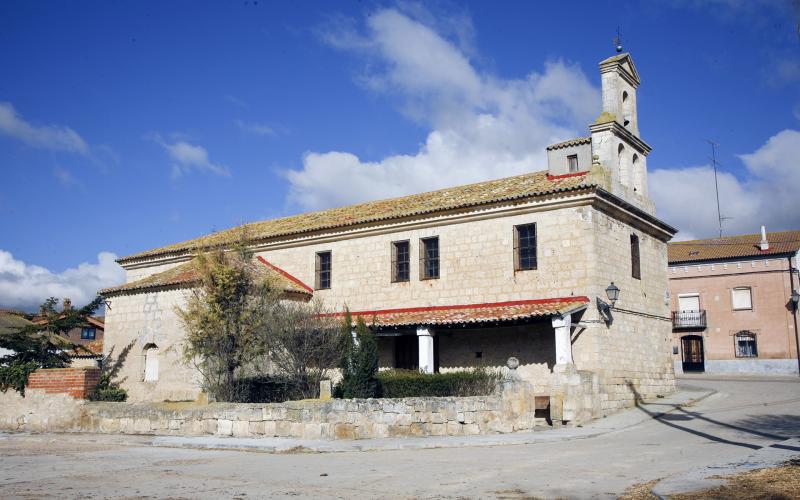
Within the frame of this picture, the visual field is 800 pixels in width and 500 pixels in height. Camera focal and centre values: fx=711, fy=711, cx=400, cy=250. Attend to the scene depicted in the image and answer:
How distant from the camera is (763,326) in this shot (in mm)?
37781

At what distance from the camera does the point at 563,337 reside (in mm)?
18906

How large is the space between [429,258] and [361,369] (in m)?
6.77

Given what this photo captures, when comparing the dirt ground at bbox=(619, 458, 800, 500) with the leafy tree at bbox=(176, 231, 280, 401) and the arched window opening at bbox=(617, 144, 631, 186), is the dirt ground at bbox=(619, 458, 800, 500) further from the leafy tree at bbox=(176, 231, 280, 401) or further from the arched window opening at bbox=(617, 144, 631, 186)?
the arched window opening at bbox=(617, 144, 631, 186)

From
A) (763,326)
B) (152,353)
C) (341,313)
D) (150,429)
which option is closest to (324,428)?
(150,429)

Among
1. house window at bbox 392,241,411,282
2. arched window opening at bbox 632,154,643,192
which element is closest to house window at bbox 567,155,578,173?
arched window opening at bbox 632,154,643,192

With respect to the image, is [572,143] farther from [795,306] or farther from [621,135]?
[795,306]

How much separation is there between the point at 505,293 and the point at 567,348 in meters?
3.38

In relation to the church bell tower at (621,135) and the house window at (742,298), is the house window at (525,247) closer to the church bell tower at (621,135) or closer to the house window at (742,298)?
the church bell tower at (621,135)

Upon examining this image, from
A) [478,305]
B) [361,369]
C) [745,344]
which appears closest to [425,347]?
[478,305]

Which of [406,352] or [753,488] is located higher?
[406,352]

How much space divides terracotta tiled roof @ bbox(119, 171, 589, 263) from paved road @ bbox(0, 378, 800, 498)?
7933 mm

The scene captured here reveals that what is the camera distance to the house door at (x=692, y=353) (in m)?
41.0

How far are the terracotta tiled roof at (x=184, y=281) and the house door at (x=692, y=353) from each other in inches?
1013

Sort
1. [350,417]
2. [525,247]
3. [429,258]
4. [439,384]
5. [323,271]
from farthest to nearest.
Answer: [323,271] < [429,258] < [525,247] < [439,384] < [350,417]
